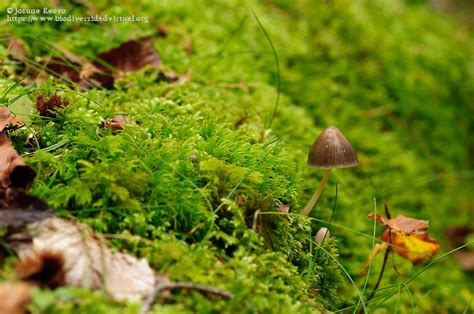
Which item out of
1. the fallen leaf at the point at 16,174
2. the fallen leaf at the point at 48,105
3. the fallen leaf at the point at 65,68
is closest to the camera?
the fallen leaf at the point at 16,174

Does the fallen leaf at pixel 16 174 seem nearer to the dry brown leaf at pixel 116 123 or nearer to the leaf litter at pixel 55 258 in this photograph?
the leaf litter at pixel 55 258

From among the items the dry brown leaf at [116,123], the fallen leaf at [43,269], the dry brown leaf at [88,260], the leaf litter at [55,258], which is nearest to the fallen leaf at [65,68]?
the dry brown leaf at [116,123]

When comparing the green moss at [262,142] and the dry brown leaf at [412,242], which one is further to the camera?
the dry brown leaf at [412,242]

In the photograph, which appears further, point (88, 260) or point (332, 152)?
point (332, 152)

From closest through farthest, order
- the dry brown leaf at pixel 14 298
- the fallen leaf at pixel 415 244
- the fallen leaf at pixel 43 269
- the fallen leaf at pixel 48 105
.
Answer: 1. the dry brown leaf at pixel 14 298
2. the fallen leaf at pixel 43 269
3. the fallen leaf at pixel 48 105
4. the fallen leaf at pixel 415 244

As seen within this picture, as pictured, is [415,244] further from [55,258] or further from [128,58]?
[128,58]

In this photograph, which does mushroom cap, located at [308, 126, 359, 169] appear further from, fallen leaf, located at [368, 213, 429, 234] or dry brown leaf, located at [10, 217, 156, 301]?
dry brown leaf, located at [10, 217, 156, 301]

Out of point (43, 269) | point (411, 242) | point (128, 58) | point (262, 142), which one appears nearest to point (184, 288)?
point (43, 269)

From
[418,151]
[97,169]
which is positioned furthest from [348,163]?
[418,151]
